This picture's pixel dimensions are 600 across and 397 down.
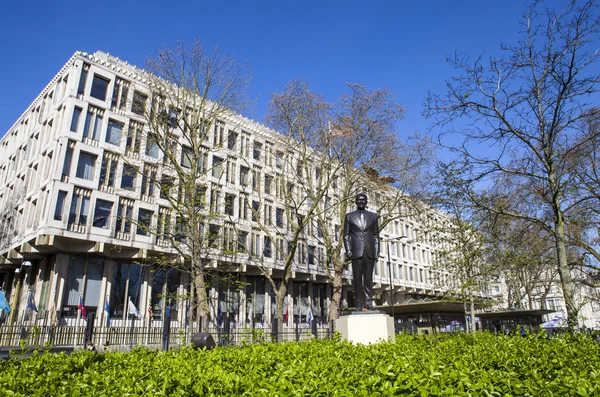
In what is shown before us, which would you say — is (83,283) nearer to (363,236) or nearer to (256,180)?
(256,180)

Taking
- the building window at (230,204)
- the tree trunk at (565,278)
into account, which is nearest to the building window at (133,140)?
the building window at (230,204)

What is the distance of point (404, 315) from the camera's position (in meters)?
35.6

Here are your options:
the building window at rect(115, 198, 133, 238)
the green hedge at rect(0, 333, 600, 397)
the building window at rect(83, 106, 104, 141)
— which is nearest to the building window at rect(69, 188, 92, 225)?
the building window at rect(115, 198, 133, 238)

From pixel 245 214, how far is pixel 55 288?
15.1 m

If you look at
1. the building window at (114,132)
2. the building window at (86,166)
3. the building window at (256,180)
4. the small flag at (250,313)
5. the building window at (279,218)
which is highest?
the building window at (114,132)

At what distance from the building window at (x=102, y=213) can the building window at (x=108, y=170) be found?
1.17 m

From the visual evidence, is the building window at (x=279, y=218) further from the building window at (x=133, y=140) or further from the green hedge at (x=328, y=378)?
the green hedge at (x=328, y=378)

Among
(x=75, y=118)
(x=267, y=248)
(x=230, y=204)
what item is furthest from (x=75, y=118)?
(x=267, y=248)

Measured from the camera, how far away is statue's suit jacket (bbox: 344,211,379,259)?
402 inches

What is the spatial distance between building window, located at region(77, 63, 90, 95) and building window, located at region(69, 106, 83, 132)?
48.6 inches

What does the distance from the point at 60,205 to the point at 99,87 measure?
9324 millimetres

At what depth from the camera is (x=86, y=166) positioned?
89.9 feet

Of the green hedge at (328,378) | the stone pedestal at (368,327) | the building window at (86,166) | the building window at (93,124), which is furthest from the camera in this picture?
the building window at (93,124)

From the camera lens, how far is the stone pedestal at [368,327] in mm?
9016
